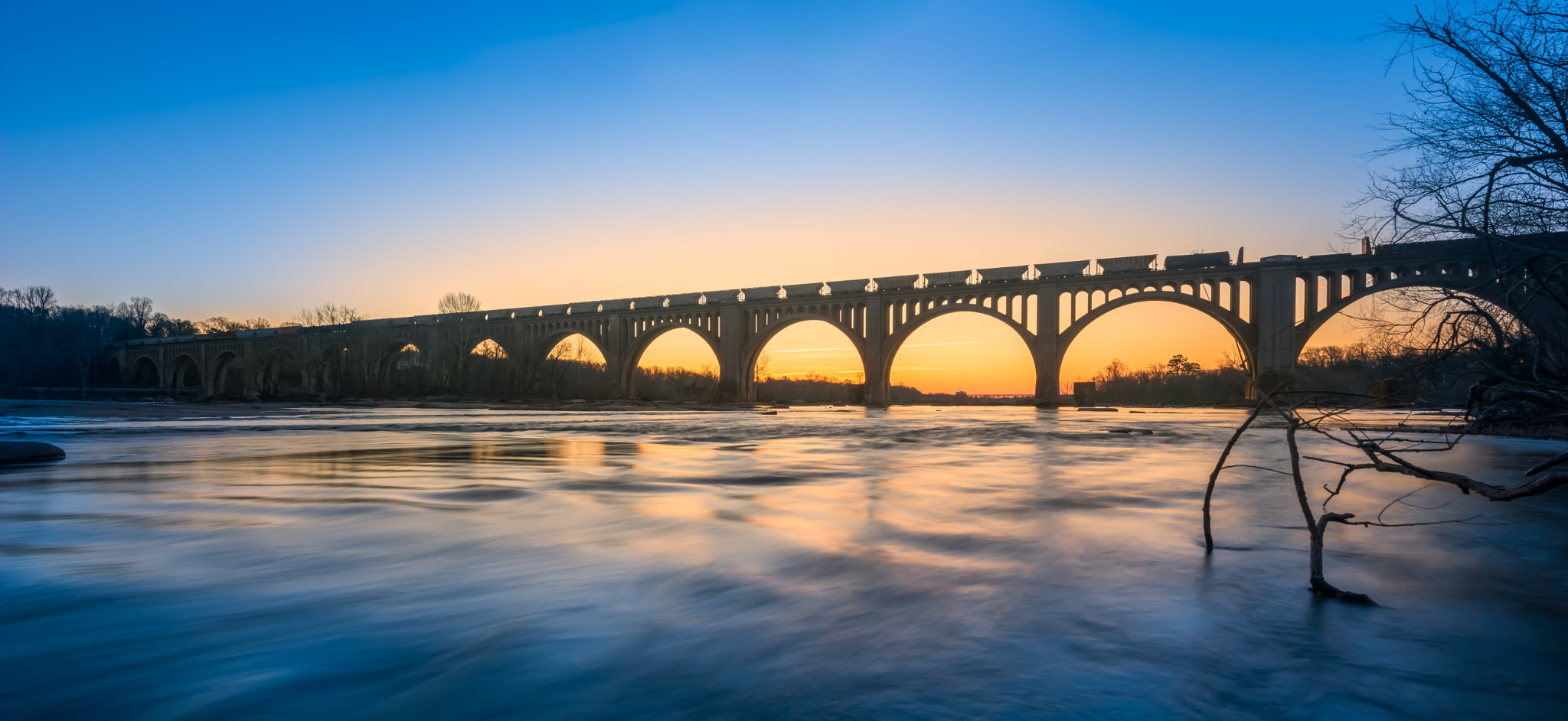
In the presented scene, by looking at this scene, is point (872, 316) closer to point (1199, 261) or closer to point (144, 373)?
point (1199, 261)

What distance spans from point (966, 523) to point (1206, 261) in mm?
43387

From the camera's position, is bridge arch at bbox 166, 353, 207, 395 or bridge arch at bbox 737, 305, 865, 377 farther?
bridge arch at bbox 166, 353, 207, 395

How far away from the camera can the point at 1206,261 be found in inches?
1667

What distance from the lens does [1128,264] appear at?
4500cm

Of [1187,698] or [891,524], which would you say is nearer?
[1187,698]

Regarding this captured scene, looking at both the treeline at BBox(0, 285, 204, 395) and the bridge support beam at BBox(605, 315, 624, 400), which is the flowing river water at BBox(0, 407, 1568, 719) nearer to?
the bridge support beam at BBox(605, 315, 624, 400)

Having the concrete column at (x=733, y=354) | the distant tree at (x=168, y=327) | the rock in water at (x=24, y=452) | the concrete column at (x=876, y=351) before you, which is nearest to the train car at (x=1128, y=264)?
the concrete column at (x=876, y=351)

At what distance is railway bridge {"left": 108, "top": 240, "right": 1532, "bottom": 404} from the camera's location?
131ft

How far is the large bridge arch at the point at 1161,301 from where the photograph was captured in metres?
41.9

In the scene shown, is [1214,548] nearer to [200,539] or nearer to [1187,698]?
[1187,698]

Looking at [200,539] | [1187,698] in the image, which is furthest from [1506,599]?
[200,539]

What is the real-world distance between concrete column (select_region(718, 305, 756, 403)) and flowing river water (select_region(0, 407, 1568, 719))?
174 ft

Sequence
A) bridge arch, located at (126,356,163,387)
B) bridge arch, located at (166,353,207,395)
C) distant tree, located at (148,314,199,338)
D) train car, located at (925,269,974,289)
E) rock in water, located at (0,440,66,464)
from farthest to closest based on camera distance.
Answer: distant tree, located at (148,314,199,338)
bridge arch, located at (126,356,163,387)
bridge arch, located at (166,353,207,395)
train car, located at (925,269,974,289)
rock in water, located at (0,440,66,464)

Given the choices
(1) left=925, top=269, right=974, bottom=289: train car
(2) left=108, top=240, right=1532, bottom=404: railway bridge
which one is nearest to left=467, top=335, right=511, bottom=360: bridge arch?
(2) left=108, top=240, right=1532, bottom=404: railway bridge
